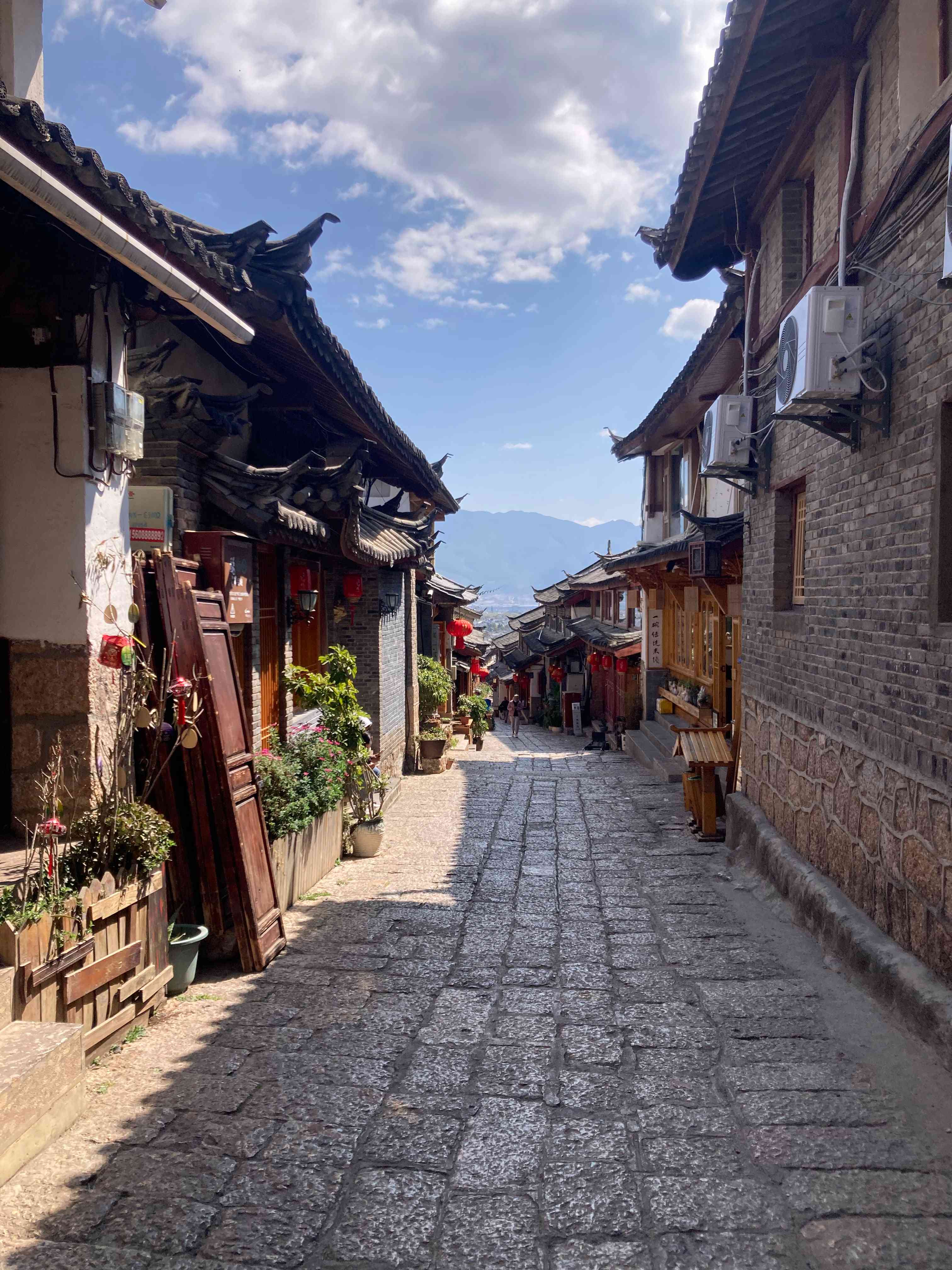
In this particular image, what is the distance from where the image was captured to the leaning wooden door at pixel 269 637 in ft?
26.2

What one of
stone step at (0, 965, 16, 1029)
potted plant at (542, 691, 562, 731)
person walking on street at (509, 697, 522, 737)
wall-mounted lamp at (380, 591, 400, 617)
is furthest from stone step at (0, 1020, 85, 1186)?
potted plant at (542, 691, 562, 731)

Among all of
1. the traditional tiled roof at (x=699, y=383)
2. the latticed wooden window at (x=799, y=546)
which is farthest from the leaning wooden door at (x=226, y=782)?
the traditional tiled roof at (x=699, y=383)

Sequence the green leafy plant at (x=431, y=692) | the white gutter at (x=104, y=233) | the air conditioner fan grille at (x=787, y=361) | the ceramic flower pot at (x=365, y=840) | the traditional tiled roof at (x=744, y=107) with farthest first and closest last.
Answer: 1. the green leafy plant at (x=431, y=692)
2. the ceramic flower pot at (x=365, y=840)
3. the air conditioner fan grille at (x=787, y=361)
4. the traditional tiled roof at (x=744, y=107)
5. the white gutter at (x=104, y=233)

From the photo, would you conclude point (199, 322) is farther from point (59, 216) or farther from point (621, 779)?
point (621, 779)

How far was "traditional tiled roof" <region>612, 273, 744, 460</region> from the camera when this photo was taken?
946 centimetres

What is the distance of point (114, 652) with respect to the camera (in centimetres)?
465

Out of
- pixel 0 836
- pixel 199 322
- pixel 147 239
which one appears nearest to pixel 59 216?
pixel 147 239

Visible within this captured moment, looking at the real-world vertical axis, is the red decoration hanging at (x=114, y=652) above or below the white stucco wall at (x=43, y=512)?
below

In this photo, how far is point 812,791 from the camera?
617 centimetres

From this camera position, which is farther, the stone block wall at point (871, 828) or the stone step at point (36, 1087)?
the stone block wall at point (871, 828)

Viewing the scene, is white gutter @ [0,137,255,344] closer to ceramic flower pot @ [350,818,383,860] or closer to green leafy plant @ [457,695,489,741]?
ceramic flower pot @ [350,818,383,860]

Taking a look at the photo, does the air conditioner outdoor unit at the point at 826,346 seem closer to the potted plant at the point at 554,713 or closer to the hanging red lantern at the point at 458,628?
the hanging red lantern at the point at 458,628

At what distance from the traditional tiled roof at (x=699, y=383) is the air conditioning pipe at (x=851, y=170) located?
3.39 meters

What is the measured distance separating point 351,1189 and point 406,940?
274cm
